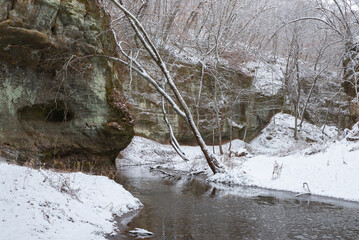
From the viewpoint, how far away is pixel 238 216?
276 inches

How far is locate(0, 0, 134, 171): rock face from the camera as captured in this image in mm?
10367

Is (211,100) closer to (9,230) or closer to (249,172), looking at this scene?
(249,172)

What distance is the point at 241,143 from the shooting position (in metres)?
26.8

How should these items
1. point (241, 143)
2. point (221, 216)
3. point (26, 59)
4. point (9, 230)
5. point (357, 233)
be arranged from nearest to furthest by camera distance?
point (9, 230), point (357, 233), point (221, 216), point (26, 59), point (241, 143)

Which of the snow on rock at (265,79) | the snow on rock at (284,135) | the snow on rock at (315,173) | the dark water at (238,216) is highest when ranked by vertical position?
the snow on rock at (265,79)

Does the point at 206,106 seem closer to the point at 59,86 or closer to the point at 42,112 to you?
the point at 42,112

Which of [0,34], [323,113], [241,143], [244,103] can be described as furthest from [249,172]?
[323,113]

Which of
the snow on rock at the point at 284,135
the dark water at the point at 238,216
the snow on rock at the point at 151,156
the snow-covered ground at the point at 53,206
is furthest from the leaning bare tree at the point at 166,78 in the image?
the snow on rock at the point at 284,135

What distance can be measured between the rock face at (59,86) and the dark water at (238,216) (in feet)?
11.3

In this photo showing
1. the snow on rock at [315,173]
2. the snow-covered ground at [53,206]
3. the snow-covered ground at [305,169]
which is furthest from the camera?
the snow-covered ground at [305,169]

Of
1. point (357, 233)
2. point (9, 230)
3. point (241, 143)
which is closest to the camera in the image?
point (9, 230)

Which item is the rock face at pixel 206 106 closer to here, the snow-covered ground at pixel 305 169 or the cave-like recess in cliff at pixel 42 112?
the snow-covered ground at pixel 305 169

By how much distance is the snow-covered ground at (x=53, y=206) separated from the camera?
159 inches

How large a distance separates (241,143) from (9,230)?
24.4 meters
